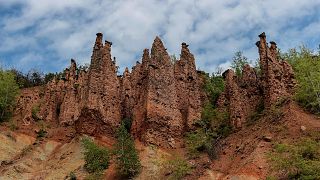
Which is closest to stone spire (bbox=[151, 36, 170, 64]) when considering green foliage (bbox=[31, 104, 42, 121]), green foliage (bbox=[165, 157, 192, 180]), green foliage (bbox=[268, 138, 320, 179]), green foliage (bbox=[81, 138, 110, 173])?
green foliage (bbox=[81, 138, 110, 173])

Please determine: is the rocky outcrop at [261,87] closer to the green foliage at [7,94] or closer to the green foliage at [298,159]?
the green foliage at [298,159]

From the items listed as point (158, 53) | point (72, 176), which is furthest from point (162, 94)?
point (72, 176)

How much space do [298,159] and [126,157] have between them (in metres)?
13.3

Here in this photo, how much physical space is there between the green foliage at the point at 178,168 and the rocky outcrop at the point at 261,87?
22.1 feet

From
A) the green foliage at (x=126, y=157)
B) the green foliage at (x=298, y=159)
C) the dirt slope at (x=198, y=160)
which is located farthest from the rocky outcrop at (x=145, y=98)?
the green foliage at (x=298, y=159)

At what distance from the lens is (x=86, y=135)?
148 feet

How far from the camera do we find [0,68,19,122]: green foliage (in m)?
56.6

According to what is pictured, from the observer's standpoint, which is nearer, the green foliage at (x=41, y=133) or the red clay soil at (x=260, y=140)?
the red clay soil at (x=260, y=140)

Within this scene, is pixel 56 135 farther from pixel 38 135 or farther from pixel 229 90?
pixel 229 90

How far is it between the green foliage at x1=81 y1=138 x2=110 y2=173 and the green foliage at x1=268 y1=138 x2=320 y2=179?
45.4 feet

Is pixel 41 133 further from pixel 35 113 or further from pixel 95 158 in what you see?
pixel 95 158

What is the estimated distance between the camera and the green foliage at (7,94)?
56641 millimetres

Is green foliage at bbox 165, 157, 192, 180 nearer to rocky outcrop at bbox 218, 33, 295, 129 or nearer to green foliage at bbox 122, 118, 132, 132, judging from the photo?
rocky outcrop at bbox 218, 33, 295, 129

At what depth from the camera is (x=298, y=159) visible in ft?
101
